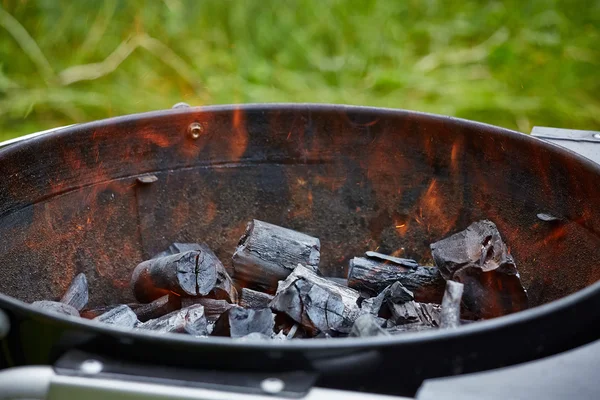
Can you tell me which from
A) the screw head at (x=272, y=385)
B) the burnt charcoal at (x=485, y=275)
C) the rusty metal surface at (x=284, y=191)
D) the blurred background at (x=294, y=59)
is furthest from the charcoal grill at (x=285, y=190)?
the blurred background at (x=294, y=59)

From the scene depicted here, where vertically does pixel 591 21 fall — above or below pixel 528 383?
above

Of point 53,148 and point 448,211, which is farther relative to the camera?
point 448,211

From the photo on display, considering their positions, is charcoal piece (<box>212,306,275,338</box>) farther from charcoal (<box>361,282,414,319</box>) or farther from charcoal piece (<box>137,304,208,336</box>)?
charcoal (<box>361,282,414,319</box>)

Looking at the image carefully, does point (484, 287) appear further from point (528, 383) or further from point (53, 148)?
point (53, 148)

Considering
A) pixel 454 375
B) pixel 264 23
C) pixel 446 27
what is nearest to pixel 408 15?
pixel 446 27

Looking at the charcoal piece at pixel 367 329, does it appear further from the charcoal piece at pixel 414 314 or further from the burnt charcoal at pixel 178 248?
the burnt charcoal at pixel 178 248

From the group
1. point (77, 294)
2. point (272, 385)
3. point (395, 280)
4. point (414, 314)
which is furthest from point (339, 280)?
point (272, 385)
